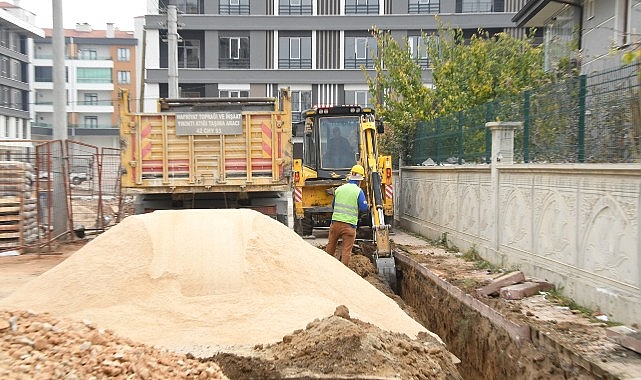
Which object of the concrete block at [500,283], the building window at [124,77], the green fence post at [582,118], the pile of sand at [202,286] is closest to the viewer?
the pile of sand at [202,286]

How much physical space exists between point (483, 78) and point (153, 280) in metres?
14.0

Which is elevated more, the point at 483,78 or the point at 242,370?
the point at 483,78

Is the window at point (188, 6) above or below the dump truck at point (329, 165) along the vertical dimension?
above

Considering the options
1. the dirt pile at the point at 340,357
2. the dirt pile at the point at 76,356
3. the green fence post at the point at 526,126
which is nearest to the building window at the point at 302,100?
the green fence post at the point at 526,126

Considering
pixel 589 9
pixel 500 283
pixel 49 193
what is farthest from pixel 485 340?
pixel 589 9

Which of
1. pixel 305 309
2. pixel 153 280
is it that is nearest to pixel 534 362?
pixel 305 309

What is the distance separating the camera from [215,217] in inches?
327

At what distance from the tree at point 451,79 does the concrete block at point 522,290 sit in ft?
30.4

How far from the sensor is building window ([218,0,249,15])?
36656 mm

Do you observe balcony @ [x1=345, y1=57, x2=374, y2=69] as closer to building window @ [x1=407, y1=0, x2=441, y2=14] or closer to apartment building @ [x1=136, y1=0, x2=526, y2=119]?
apartment building @ [x1=136, y1=0, x2=526, y2=119]

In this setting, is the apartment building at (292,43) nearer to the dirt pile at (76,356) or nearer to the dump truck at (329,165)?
the dump truck at (329,165)

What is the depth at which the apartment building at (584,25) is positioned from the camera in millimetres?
14477

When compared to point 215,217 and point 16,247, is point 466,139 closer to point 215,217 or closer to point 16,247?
point 215,217

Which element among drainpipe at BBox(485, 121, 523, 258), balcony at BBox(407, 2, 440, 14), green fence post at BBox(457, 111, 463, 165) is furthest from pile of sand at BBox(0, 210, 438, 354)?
balcony at BBox(407, 2, 440, 14)
